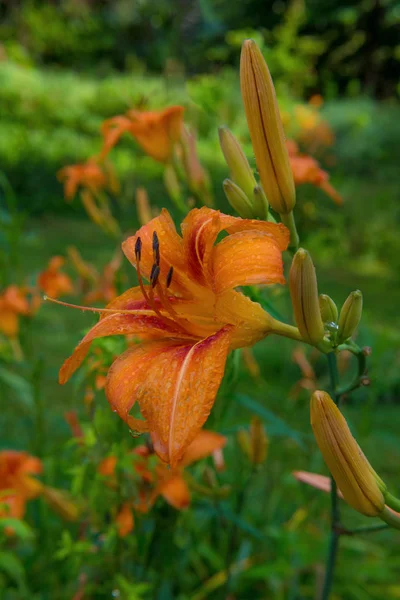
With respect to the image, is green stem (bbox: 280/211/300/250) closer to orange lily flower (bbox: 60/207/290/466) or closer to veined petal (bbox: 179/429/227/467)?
orange lily flower (bbox: 60/207/290/466)

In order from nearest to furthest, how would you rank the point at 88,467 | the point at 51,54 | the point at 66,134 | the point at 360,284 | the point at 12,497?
the point at 88,467, the point at 12,497, the point at 360,284, the point at 66,134, the point at 51,54

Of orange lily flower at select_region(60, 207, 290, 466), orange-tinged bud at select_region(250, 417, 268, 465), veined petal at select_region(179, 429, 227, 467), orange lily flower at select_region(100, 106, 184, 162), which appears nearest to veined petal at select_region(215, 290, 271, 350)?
orange lily flower at select_region(60, 207, 290, 466)

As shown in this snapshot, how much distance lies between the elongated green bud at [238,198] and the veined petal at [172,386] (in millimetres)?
188

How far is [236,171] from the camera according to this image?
0.82m

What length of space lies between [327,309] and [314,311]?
0.08 metres

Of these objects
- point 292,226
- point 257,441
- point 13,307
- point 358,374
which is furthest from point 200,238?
point 13,307

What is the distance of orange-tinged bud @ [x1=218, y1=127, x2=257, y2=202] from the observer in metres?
0.82

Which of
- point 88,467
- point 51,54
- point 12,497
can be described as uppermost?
point 88,467

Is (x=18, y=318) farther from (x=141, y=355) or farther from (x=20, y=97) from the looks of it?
(x=20, y=97)

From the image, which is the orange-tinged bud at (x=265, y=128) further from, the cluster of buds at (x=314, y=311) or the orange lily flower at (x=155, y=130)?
the orange lily flower at (x=155, y=130)

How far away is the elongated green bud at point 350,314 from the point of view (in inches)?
27.3

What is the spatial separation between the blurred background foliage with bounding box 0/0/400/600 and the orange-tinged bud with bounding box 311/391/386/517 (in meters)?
0.20

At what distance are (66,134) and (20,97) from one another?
69 centimetres

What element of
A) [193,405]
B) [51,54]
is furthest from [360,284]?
[51,54]
